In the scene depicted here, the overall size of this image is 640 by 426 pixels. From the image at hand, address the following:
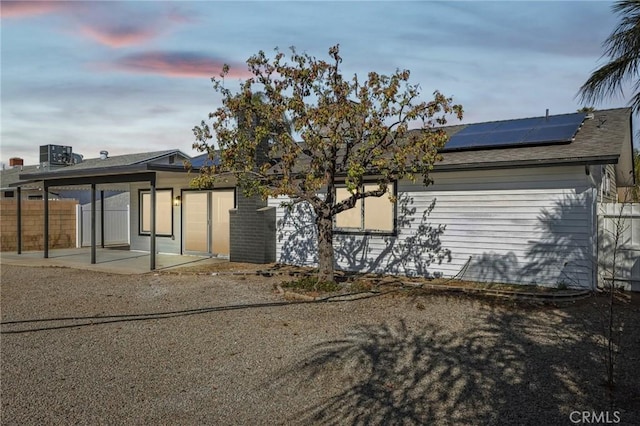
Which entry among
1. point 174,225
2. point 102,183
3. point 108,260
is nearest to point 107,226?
point 174,225

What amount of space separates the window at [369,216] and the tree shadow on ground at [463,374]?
4782mm

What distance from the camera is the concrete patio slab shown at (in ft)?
41.9

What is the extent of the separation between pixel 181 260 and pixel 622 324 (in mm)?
11558

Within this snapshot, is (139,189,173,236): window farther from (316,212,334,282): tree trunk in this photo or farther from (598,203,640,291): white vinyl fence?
(598,203,640,291): white vinyl fence

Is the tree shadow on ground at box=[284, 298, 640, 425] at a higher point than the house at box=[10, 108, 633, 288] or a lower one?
lower

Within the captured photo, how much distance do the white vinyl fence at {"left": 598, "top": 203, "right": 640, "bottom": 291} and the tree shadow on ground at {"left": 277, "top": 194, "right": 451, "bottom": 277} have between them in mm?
2995

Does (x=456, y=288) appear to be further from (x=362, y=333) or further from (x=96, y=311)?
(x=96, y=311)

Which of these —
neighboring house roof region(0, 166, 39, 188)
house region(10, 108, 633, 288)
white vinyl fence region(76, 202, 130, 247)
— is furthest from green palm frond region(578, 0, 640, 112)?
neighboring house roof region(0, 166, 39, 188)

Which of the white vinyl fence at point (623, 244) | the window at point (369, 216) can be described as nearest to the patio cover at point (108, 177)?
the window at point (369, 216)

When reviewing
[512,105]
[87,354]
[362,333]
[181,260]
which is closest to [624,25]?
[512,105]

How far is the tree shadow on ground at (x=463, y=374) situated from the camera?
387 cm

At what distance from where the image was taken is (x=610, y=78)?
413 inches

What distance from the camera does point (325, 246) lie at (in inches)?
368

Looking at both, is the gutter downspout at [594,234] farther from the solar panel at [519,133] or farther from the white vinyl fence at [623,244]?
the solar panel at [519,133]
